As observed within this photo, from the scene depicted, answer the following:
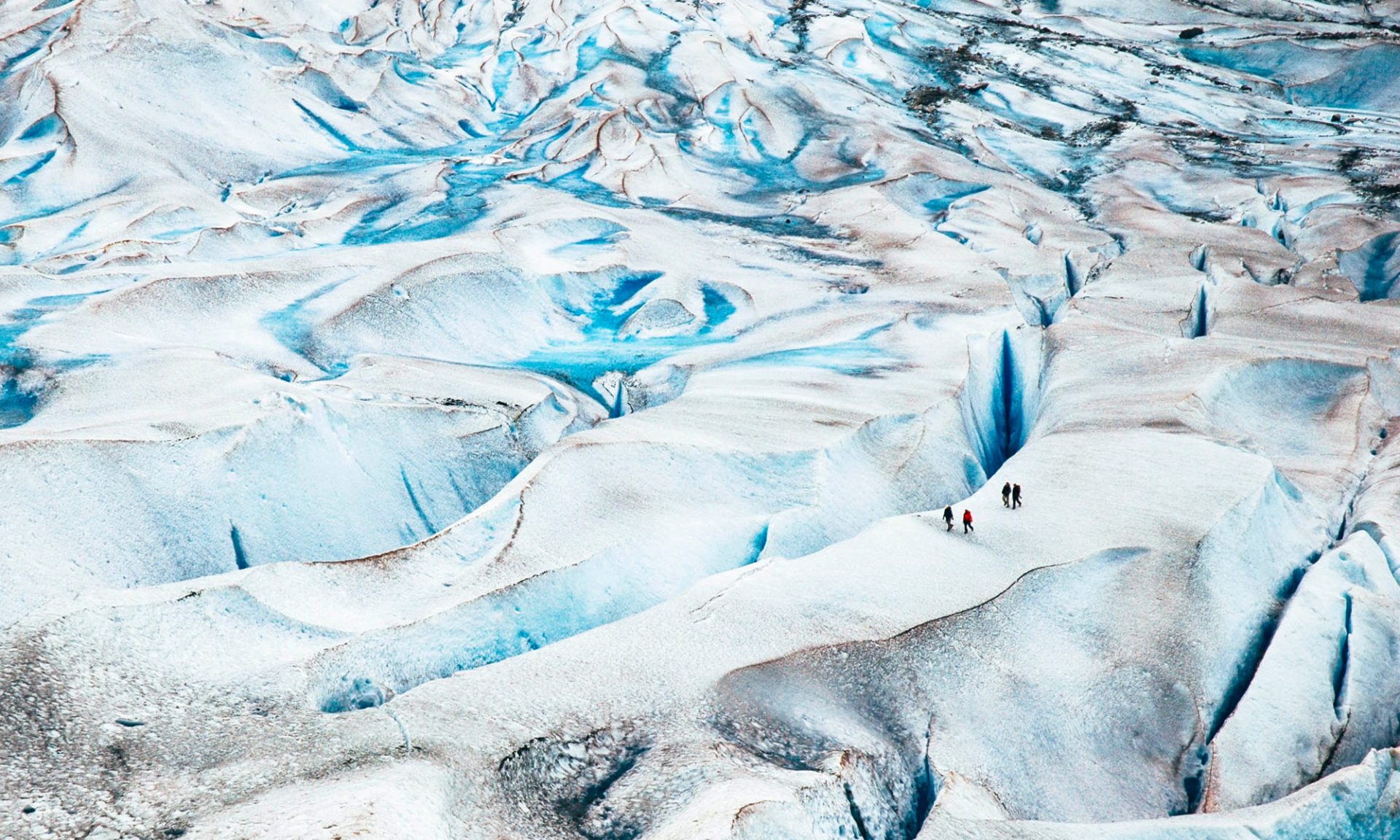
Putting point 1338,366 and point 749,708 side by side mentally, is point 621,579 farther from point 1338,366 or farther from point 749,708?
point 1338,366

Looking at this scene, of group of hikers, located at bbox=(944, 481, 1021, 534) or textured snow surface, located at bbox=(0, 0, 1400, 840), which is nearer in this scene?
textured snow surface, located at bbox=(0, 0, 1400, 840)

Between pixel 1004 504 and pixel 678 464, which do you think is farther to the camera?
pixel 678 464

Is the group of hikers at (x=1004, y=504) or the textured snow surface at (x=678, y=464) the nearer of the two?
the textured snow surface at (x=678, y=464)

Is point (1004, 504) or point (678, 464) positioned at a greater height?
point (678, 464)
